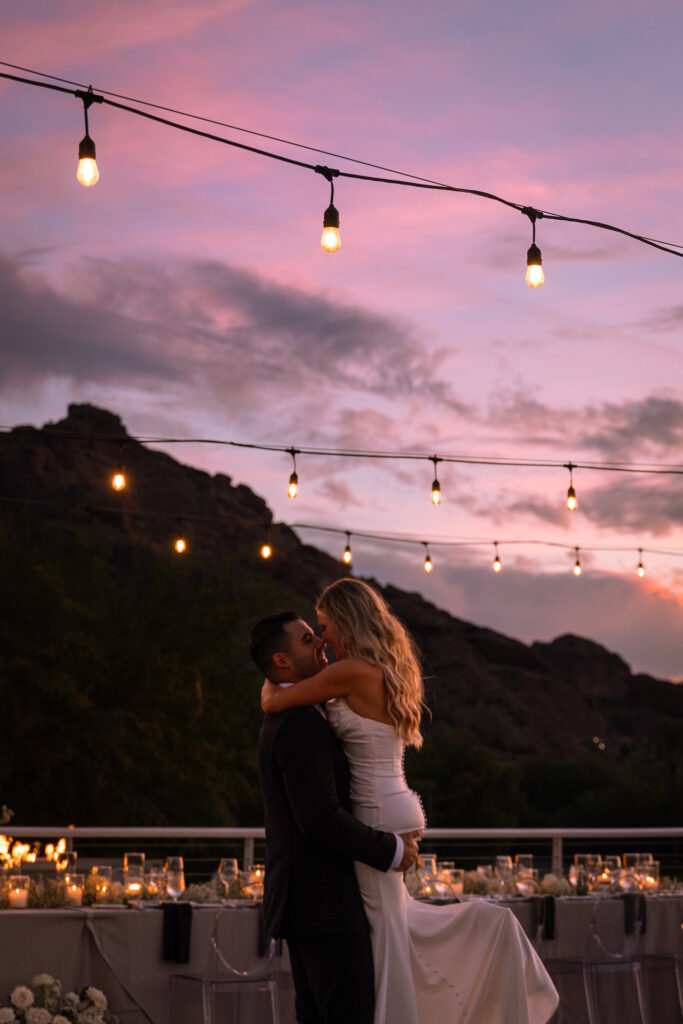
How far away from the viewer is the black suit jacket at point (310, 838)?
283 centimetres

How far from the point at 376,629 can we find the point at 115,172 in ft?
31.0

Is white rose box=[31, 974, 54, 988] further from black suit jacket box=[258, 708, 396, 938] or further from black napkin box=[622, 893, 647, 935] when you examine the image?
black napkin box=[622, 893, 647, 935]

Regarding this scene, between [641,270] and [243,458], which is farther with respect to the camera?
[243,458]

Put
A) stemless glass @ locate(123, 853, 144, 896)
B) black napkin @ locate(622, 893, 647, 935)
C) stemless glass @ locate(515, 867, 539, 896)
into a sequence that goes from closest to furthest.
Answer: stemless glass @ locate(123, 853, 144, 896), black napkin @ locate(622, 893, 647, 935), stemless glass @ locate(515, 867, 539, 896)

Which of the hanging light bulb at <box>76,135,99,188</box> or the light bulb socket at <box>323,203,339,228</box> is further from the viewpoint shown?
the light bulb socket at <box>323,203,339,228</box>

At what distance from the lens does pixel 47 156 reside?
37.5 ft

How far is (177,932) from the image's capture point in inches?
188

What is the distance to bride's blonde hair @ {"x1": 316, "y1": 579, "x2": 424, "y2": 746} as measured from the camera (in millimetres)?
3018

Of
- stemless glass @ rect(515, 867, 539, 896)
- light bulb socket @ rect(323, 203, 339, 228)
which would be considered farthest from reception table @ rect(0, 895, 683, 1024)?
light bulb socket @ rect(323, 203, 339, 228)

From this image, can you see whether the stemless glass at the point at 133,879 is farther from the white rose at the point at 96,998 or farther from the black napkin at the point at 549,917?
the black napkin at the point at 549,917

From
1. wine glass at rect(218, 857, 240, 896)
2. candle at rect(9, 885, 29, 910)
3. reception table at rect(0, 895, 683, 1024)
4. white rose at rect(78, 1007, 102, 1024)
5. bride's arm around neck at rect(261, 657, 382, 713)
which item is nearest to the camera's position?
bride's arm around neck at rect(261, 657, 382, 713)

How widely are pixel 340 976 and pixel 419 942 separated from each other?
0.36m

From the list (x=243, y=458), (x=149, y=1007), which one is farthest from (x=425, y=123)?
(x=243, y=458)

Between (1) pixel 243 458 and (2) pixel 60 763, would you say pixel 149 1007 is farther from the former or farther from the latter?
(1) pixel 243 458
